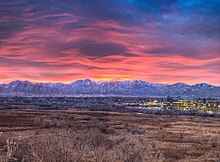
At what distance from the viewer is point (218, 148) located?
36.1 meters

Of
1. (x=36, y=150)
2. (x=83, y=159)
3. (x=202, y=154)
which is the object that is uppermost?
(x=36, y=150)

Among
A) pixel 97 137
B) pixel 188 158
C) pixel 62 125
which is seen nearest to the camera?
pixel 188 158

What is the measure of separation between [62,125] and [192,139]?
72.9 ft

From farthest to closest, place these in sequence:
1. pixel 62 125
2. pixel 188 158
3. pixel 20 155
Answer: pixel 62 125
pixel 188 158
pixel 20 155

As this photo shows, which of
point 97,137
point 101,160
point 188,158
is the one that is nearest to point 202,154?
point 188,158

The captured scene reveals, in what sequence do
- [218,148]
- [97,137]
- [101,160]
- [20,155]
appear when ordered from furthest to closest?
1. [218,148]
2. [97,137]
3. [20,155]
4. [101,160]

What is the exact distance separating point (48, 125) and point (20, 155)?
38.4 meters

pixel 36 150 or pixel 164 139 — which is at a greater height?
pixel 36 150

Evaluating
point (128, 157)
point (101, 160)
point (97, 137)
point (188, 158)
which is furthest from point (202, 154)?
point (101, 160)

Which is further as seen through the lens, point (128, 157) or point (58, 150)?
point (128, 157)

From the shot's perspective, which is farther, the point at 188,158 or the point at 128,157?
the point at 188,158

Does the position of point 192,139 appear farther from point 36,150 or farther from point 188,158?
point 36,150

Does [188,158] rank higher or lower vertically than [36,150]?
lower

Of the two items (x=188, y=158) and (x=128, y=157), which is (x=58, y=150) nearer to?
(x=128, y=157)
